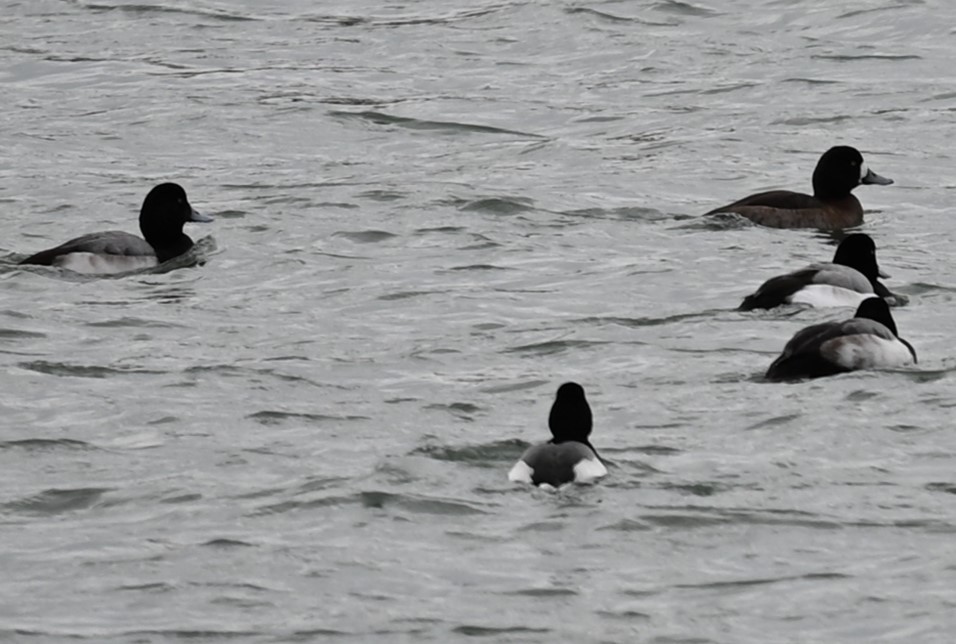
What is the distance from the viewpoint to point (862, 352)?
39.8 feet

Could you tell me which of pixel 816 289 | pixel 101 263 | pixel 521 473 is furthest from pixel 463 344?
pixel 521 473

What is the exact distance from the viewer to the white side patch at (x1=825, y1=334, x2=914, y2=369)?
12.1 meters

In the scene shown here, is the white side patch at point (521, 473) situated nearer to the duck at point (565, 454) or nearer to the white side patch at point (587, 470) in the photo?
the duck at point (565, 454)

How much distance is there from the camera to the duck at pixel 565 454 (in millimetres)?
10078

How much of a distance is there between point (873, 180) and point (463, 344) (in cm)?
568

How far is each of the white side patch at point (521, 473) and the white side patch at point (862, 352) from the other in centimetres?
246

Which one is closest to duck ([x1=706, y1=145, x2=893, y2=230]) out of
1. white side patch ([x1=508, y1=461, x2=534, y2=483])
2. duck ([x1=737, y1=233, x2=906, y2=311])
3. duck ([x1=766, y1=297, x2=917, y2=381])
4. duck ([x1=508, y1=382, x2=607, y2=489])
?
duck ([x1=737, y1=233, x2=906, y2=311])

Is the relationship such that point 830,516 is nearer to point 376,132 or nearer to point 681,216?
point 681,216

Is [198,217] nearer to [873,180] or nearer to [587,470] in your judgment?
[873,180]

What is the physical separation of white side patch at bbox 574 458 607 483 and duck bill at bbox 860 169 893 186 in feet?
27.5

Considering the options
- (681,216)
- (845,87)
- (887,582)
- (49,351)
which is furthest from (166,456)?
(845,87)

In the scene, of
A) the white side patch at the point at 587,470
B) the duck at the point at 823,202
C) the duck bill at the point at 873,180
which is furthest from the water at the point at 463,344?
the duck bill at the point at 873,180

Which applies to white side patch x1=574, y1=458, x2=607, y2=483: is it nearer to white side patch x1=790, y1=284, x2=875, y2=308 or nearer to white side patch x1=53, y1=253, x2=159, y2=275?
white side patch x1=790, y1=284, x2=875, y2=308

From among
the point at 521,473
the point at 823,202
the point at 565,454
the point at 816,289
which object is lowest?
the point at 823,202
